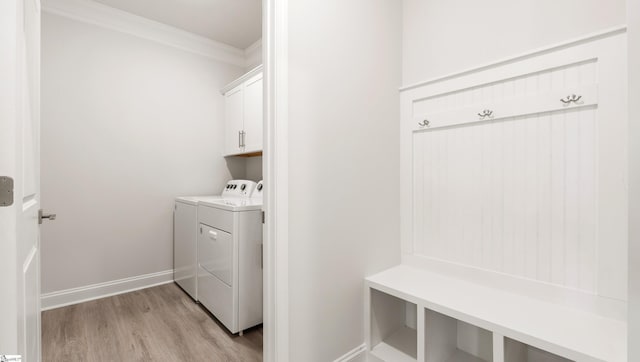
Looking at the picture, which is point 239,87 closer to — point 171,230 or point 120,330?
point 171,230

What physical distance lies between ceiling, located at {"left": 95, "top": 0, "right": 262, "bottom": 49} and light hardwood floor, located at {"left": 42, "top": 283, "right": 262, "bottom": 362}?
8.57 ft

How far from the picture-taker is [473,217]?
5.21ft

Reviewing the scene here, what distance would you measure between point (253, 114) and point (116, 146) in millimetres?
1294

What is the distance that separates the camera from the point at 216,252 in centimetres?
204

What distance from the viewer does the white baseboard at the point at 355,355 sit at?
4.95 ft

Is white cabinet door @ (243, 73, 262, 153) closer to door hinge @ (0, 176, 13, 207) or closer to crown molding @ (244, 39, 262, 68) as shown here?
crown molding @ (244, 39, 262, 68)

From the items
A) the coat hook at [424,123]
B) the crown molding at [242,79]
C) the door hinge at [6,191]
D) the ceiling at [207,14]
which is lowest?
the door hinge at [6,191]

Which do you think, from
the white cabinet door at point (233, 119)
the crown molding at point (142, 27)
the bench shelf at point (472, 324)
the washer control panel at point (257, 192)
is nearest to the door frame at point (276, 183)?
the bench shelf at point (472, 324)

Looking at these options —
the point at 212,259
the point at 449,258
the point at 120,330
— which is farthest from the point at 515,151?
the point at 120,330

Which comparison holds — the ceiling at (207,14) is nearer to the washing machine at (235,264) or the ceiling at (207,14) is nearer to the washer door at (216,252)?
the washing machine at (235,264)

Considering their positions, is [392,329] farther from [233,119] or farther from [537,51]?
[233,119]

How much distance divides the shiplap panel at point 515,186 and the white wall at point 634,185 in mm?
544

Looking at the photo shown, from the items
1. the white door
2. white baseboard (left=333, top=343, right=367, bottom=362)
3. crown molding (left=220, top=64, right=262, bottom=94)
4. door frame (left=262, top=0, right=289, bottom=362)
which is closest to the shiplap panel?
white baseboard (left=333, top=343, right=367, bottom=362)

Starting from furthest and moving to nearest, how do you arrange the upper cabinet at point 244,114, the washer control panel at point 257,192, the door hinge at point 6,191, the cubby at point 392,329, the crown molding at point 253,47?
1. the crown molding at point 253,47
2. the upper cabinet at point 244,114
3. the washer control panel at point 257,192
4. the cubby at point 392,329
5. the door hinge at point 6,191
